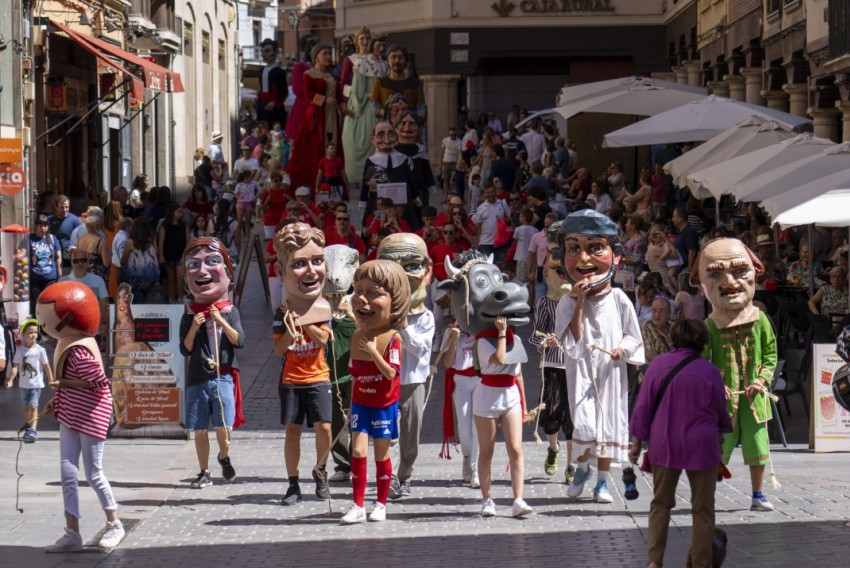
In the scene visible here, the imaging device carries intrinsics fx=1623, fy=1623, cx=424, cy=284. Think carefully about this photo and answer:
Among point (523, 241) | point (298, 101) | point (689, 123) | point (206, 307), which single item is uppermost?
point (298, 101)

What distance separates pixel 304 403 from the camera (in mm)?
11023

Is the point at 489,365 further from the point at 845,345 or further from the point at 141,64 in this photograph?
the point at 141,64

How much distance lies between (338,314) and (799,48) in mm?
15177

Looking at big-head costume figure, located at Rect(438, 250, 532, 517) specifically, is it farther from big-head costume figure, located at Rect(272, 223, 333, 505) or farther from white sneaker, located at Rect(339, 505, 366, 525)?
big-head costume figure, located at Rect(272, 223, 333, 505)

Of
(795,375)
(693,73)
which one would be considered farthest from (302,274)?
(693,73)

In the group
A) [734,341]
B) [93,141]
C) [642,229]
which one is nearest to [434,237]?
[642,229]

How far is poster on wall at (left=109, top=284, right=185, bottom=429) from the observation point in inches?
539

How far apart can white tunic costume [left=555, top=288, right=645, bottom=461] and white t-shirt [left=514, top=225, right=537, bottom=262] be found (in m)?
11.0

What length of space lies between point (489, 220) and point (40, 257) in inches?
270

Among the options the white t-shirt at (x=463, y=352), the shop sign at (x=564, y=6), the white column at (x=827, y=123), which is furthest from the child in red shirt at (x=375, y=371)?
the shop sign at (x=564, y=6)

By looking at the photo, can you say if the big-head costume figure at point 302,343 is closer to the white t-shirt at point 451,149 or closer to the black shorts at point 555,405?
the black shorts at point 555,405

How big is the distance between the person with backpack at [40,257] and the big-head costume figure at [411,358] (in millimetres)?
8660

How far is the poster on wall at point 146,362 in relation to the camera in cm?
1369

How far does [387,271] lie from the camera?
10.3 metres
